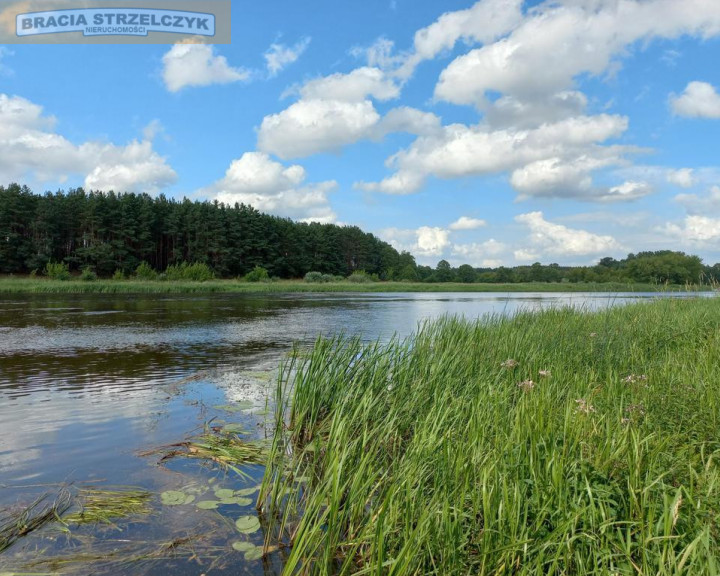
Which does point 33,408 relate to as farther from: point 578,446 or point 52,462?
point 578,446

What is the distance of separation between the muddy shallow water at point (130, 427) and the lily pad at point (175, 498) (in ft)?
0.16

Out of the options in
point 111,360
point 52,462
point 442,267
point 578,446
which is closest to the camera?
point 578,446

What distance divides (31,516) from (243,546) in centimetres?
210

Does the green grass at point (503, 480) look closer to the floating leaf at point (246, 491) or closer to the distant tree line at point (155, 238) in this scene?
the floating leaf at point (246, 491)

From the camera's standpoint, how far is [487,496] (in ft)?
9.37

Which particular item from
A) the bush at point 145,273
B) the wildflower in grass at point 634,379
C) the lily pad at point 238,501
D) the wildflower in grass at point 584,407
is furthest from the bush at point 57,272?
the wildflower in grass at point 584,407

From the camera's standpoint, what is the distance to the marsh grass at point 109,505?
4219mm

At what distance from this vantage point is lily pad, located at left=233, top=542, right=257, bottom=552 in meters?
3.80

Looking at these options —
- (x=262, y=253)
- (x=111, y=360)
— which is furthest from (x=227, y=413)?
(x=262, y=253)

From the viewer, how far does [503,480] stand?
112 inches

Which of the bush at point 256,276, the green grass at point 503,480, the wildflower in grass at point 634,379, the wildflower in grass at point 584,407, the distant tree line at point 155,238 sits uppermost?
the distant tree line at point 155,238

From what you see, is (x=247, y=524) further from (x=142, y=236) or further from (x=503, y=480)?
(x=142, y=236)

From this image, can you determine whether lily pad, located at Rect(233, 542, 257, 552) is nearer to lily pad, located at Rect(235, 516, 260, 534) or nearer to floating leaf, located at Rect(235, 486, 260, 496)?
lily pad, located at Rect(235, 516, 260, 534)

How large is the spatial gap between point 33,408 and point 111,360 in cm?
470
